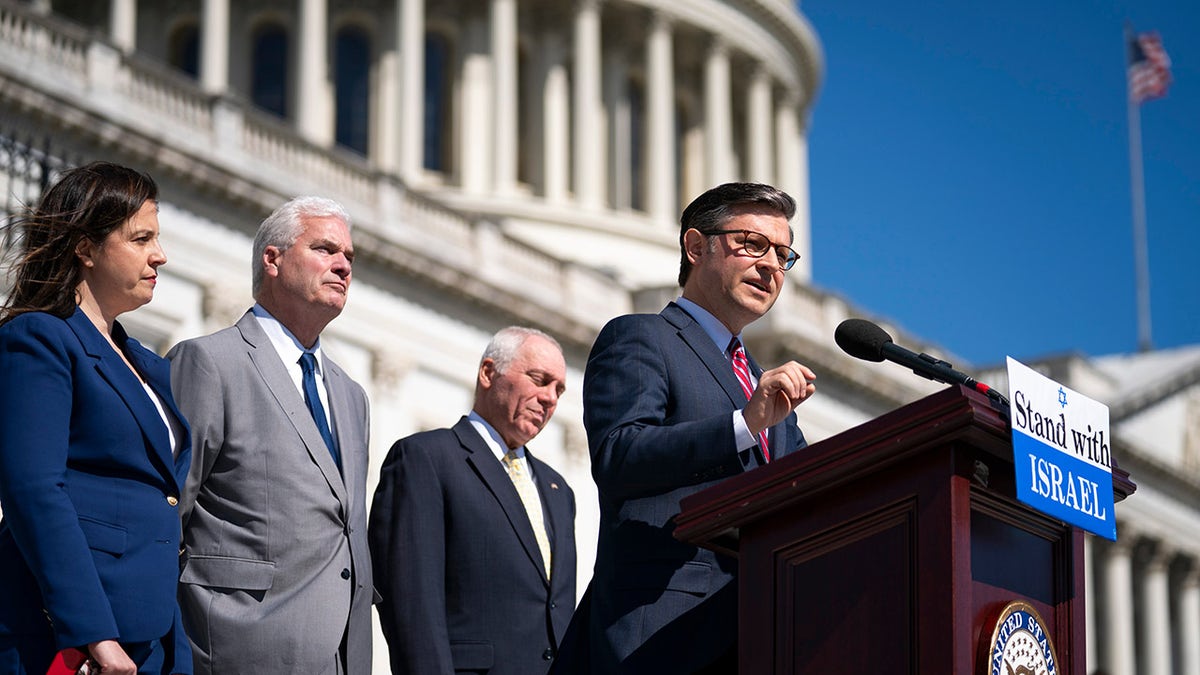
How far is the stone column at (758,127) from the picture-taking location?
168 ft

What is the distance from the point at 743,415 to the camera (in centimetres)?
496

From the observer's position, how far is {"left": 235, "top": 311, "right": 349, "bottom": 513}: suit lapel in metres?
5.82

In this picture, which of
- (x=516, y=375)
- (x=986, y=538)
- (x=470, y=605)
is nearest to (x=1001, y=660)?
(x=986, y=538)

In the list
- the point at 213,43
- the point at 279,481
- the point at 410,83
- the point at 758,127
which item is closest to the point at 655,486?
the point at 279,481

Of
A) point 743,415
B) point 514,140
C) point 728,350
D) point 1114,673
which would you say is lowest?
point 743,415

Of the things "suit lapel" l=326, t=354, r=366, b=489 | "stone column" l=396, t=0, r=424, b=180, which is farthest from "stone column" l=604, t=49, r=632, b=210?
"suit lapel" l=326, t=354, r=366, b=489

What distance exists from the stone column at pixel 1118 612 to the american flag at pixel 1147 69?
1020 cm

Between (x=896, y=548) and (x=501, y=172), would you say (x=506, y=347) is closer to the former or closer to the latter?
(x=896, y=548)

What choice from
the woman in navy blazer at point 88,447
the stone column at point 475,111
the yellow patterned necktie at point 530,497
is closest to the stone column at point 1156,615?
the stone column at point 475,111

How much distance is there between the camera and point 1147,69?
46938mm

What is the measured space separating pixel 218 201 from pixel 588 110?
22792 mm

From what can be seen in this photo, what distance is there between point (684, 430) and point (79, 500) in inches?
56.3

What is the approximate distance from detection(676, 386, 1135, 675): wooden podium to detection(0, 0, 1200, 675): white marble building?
19485 millimetres

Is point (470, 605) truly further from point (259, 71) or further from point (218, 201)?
point (259, 71)
